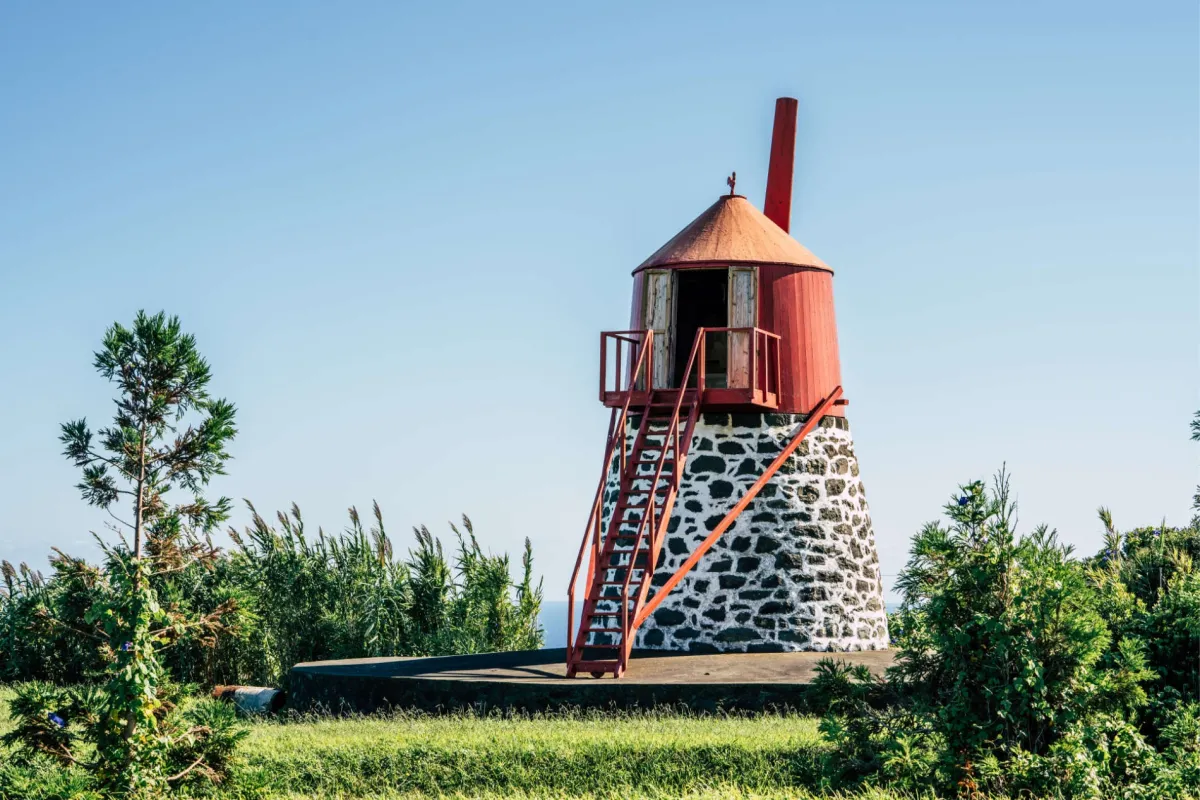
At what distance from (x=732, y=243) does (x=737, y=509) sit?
372 centimetres

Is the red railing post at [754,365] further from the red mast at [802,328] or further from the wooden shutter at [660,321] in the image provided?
the wooden shutter at [660,321]

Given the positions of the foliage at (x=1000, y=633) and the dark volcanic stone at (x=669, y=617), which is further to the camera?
the dark volcanic stone at (x=669, y=617)

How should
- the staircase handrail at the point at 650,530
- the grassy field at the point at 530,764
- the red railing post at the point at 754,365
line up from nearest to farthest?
1. the grassy field at the point at 530,764
2. the staircase handrail at the point at 650,530
3. the red railing post at the point at 754,365

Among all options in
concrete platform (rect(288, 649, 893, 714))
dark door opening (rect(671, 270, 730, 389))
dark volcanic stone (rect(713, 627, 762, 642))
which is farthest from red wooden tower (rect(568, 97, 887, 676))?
dark door opening (rect(671, 270, 730, 389))

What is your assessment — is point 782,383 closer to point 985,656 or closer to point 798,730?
point 798,730

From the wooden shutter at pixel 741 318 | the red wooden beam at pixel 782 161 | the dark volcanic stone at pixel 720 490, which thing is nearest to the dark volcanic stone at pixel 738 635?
the dark volcanic stone at pixel 720 490

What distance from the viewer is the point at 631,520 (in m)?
19.1

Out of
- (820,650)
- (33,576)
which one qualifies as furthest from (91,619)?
(33,576)

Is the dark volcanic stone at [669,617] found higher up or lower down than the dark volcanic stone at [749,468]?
lower down

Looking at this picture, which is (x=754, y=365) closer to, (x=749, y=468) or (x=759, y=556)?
(x=749, y=468)

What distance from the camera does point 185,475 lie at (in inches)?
625

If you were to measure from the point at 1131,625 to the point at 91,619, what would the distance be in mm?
7991

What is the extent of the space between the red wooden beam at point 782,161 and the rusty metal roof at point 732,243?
1230 mm

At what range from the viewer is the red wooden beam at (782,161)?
21562mm
